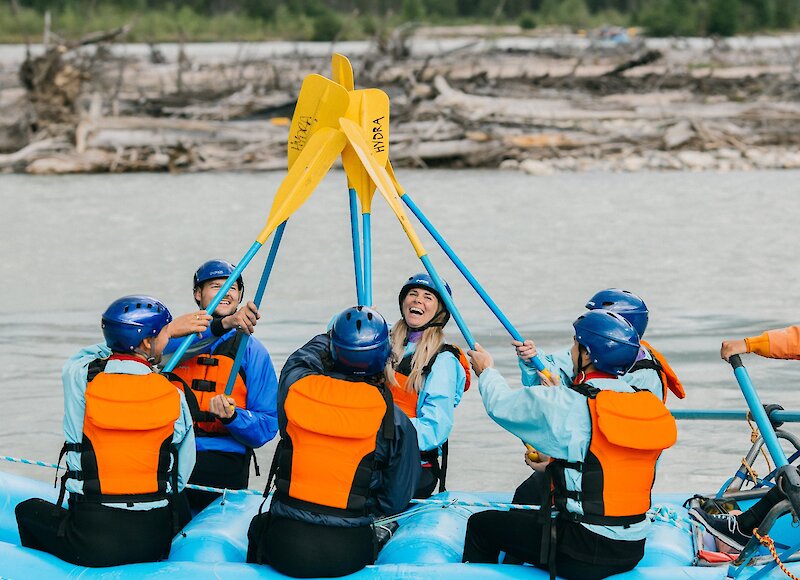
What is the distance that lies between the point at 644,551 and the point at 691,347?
5.07m

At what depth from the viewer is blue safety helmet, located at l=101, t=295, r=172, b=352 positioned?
131 inches

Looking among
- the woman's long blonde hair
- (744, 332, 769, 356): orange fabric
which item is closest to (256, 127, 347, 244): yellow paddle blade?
the woman's long blonde hair

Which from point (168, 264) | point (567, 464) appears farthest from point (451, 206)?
point (567, 464)

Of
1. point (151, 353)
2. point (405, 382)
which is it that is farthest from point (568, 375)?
point (151, 353)

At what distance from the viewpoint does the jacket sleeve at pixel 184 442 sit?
3.42 m

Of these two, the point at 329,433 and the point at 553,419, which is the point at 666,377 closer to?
the point at 553,419

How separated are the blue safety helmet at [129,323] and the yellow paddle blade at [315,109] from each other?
118 cm

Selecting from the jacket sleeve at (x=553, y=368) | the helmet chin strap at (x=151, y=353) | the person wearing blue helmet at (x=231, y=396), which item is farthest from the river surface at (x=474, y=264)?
the helmet chin strap at (x=151, y=353)

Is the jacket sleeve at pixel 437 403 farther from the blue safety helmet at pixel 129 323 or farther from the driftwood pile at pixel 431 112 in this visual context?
A: the driftwood pile at pixel 431 112

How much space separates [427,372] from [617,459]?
1.05 meters

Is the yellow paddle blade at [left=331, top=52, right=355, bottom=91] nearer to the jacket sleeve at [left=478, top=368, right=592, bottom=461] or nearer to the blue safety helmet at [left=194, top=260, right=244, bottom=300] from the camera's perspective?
the blue safety helmet at [left=194, top=260, right=244, bottom=300]

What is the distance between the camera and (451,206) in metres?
15.6

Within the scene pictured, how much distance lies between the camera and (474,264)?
1195 centimetres

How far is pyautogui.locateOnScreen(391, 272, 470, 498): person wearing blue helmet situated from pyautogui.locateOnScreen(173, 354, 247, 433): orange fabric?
529 millimetres
